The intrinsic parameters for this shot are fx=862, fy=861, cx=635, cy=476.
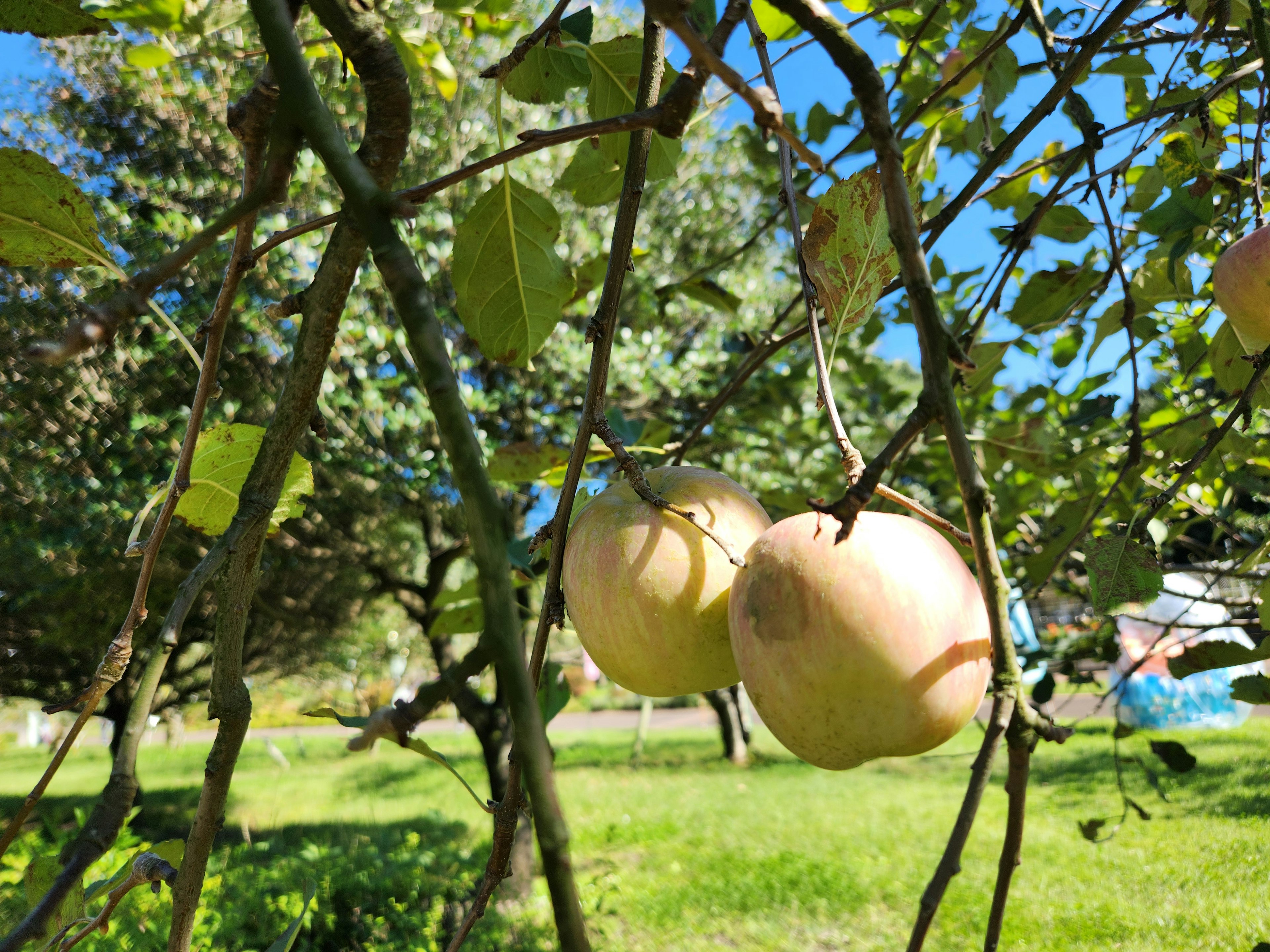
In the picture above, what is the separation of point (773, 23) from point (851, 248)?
0.47 meters

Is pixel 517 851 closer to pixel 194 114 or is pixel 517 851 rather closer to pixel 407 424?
pixel 407 424

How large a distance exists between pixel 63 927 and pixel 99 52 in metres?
5.35

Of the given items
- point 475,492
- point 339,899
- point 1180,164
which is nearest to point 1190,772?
point 1180,164

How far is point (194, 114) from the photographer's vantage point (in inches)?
180

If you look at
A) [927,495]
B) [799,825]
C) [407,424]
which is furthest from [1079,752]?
[407,424]

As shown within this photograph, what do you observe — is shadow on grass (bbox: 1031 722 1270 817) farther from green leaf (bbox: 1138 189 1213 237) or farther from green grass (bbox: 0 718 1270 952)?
green leaf (bbox: 1138 189 1213 237)

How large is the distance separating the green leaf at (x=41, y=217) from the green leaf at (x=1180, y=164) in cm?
113

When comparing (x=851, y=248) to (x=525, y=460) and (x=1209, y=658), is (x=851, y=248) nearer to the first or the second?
(x=525, y=460)

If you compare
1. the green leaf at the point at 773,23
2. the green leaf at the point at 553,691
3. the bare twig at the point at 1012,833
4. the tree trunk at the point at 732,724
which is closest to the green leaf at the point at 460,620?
the green leaf at the point at 553,691

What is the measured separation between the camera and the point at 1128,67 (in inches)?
45.4

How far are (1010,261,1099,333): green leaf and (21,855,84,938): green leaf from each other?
3.89 feet

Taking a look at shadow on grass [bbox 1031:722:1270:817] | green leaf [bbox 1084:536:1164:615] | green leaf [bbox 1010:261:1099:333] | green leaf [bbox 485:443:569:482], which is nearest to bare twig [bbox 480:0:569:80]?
green leaf [bbox 485:443:569:482]

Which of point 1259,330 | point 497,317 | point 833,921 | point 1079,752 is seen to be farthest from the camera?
point 1079,752

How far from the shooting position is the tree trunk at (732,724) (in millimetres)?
7738
